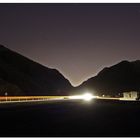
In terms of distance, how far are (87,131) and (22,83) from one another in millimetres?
158897

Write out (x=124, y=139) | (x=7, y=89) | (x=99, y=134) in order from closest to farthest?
(x=124, y=139) < (x=99, y=134) < (x=7, y=89)

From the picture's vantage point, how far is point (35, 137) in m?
17.1

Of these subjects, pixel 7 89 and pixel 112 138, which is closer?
pixel 112 138

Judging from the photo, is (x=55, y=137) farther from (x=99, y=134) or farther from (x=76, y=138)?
(x=99, y=134)
